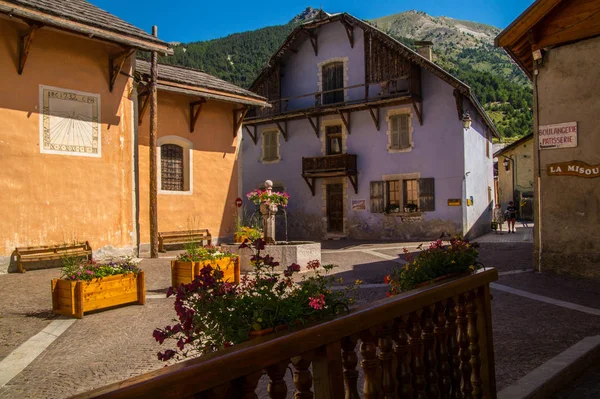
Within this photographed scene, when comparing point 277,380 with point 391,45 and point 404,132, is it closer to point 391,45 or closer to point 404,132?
point 404,132

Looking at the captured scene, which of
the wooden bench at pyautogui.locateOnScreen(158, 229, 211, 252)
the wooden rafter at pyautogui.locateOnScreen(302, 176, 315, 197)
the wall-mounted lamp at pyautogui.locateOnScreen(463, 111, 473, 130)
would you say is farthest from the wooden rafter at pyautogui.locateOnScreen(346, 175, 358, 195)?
the wooden bench at pyautogui.locateOnScreen(158, 229, 211, 252)

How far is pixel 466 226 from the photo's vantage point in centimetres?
2069

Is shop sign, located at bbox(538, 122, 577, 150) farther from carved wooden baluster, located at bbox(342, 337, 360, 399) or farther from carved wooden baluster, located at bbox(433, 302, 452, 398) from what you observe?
carved wooden baluster, located at bbox(342, 337, 360, 399)

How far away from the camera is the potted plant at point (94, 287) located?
702cm

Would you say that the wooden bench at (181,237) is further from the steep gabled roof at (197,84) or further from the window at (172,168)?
the steep gabled roof at (197,84)

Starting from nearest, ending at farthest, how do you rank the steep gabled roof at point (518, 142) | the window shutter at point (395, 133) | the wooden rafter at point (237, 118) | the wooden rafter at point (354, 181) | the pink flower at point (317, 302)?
the pink flower at point (317, 302)
the wooden rafter at point (237, 118)
the window shutter at point (395, 133)
the wooden rafter at point (354, 181)
the steep gabled roof at point (518, 142)

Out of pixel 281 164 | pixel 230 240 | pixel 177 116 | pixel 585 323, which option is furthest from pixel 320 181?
pixel 585 323

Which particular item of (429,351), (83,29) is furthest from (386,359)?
(83,29)

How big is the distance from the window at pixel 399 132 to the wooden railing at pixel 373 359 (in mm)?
19008

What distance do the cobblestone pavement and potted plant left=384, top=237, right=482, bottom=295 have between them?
0.93 meters

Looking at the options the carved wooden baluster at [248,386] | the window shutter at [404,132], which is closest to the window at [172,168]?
the window shutter at [404,132]

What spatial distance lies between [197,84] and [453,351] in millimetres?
15512

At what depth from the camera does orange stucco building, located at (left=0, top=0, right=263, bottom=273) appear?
11742 mm

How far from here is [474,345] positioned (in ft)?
10.4
